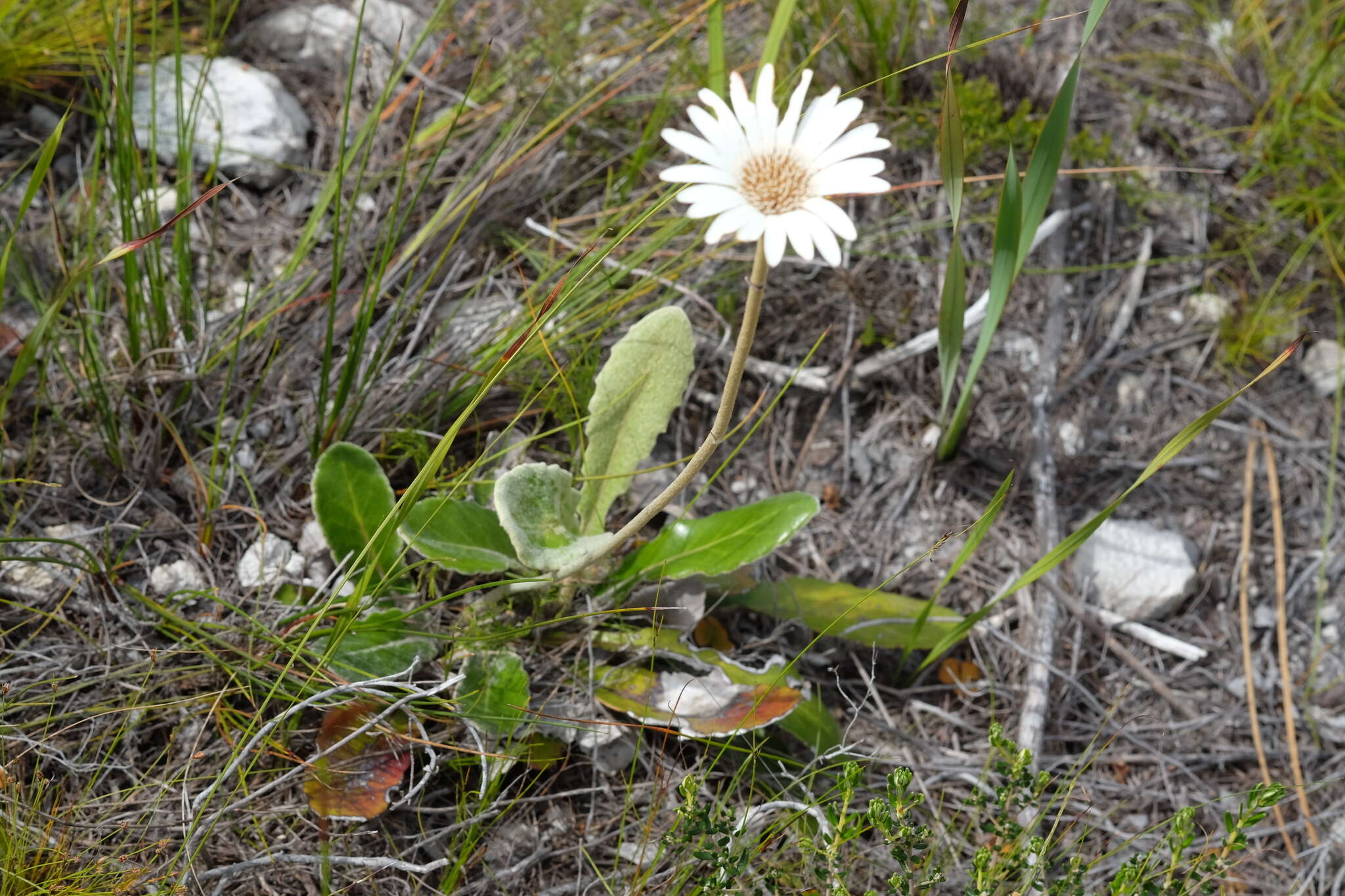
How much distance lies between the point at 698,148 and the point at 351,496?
94 cm

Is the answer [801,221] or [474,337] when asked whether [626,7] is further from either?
[801,221]

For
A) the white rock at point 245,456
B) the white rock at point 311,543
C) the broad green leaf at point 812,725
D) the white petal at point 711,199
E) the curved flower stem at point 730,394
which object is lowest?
the broad green leaf at point 812,725

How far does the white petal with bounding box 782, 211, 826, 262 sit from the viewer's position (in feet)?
3.33

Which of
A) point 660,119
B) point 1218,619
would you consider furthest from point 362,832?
point 1218,619

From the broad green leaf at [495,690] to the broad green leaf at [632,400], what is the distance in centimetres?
32

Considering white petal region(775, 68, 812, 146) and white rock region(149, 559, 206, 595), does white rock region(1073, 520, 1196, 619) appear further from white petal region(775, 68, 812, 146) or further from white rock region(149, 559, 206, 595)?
white rock region(149, 559, 206, 595)

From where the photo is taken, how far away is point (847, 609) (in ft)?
5.99

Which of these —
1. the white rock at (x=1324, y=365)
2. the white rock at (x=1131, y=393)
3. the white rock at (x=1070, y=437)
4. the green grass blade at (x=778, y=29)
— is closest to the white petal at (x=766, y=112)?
the green grass blade at (x=778, y=29)

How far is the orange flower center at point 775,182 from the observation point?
109cm

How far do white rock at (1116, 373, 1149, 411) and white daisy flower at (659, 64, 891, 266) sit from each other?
1.46m

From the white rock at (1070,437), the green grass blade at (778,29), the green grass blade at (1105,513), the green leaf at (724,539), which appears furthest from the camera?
the white rock at (1070,437)

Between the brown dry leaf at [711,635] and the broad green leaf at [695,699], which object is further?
the brown dry leaf at [711,635]

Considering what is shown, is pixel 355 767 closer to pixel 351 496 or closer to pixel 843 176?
pixel 351 496

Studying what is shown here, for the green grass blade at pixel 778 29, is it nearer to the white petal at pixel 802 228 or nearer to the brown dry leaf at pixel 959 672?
the white petal at pixel 802 228
